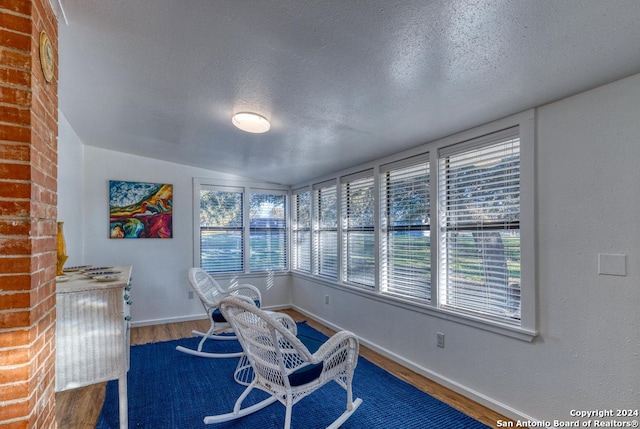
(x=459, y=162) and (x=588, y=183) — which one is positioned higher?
(x=459, y=162)

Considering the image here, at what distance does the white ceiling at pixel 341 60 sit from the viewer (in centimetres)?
139

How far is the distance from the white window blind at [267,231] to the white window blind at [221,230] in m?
0.18

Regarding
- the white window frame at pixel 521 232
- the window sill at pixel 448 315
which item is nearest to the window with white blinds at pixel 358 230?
the window sill at pixel 448 315

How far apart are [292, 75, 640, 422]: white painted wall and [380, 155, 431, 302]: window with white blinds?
2.44ft

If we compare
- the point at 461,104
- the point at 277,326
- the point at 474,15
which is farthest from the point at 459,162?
the point at 277,326

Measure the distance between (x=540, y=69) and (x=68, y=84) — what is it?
297cm

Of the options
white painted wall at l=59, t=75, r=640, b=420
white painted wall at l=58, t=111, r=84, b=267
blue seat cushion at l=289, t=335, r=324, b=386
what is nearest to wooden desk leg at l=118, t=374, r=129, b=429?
blue seat cushion at l=289, t=335, r=324, b=386

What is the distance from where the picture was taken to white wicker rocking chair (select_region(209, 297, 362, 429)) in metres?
1.89

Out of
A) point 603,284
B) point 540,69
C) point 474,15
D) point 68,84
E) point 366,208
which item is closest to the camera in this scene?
point 474,15

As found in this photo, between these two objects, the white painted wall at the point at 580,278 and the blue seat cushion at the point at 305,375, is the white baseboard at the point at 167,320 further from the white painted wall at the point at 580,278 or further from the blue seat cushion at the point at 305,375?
the white painted wall at the point at 580,278

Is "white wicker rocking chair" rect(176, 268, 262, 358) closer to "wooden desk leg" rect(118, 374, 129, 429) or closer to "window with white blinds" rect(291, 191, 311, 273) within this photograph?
"wooden desk leg" rect(118, 374, 129, 429)

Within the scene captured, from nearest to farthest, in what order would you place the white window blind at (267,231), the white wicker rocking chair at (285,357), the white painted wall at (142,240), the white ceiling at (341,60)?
1. the white ceiling at (341,60)
2. the white wicker rocking chair at (285,357)
3. the white painted wall at (142,240)
4. the white window blind at (267,231)

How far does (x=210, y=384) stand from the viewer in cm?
279

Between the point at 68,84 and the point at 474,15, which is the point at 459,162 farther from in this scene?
the point at 68,84
